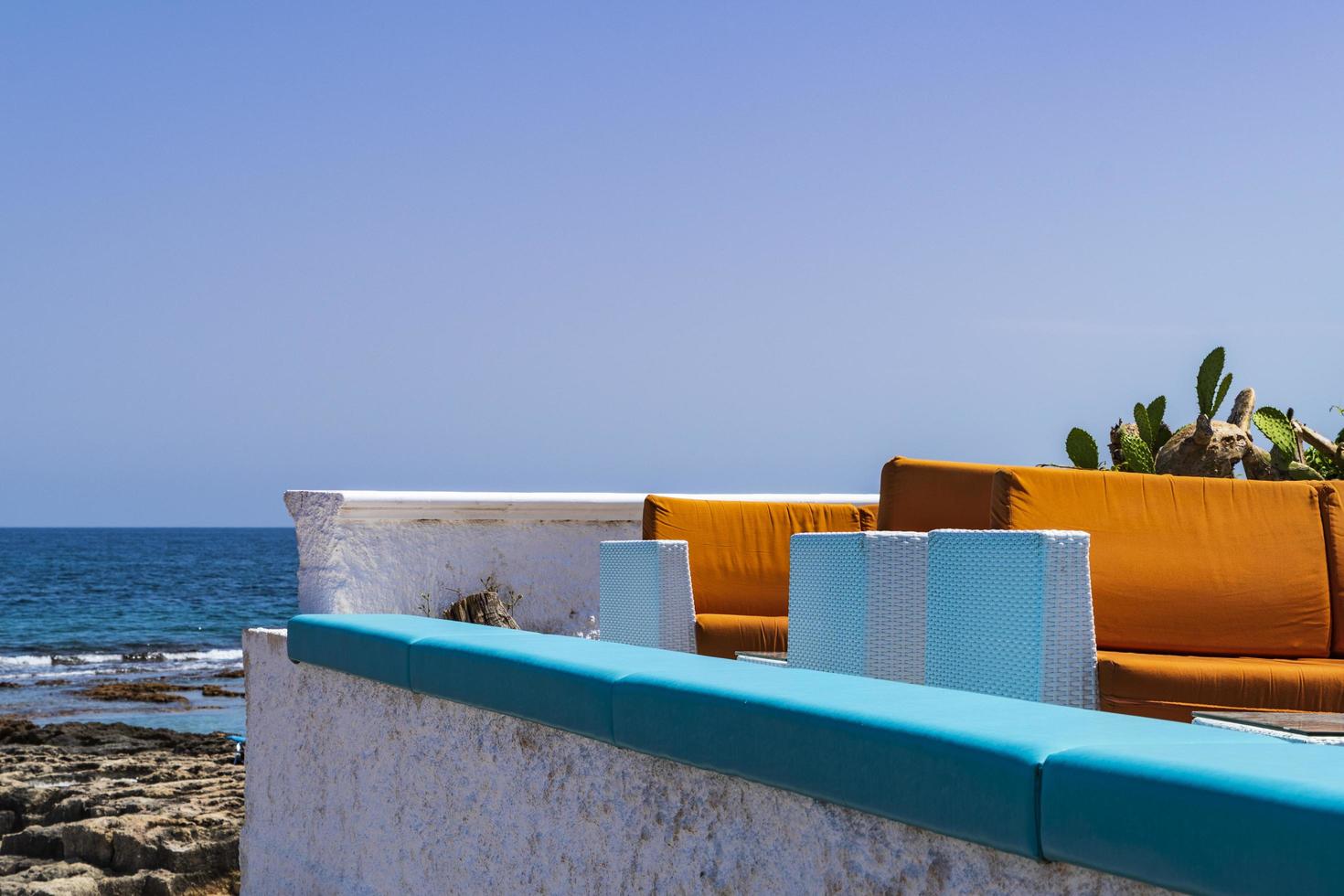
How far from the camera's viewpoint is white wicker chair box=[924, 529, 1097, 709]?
2.70 metres

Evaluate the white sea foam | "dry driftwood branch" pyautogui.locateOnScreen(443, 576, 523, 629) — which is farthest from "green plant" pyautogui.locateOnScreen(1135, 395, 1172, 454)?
the white sea foam

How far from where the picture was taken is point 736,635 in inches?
182

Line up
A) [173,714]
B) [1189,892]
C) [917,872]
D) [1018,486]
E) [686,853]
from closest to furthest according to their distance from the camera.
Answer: [1189,892], [917,872], [686,853], [1018,486], [173,714]

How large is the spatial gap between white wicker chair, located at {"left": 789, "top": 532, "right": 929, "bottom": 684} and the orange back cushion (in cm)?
178

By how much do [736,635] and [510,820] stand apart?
6.55ft

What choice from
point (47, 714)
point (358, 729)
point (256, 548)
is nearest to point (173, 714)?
point (47, 714)

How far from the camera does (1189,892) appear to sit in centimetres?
132

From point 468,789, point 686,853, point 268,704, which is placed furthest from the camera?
point 268,704

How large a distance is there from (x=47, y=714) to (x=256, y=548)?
2136 inches

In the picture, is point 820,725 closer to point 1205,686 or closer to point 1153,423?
point 1205,686

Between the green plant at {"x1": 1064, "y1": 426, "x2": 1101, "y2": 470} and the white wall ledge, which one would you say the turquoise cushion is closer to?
the white wall ledge

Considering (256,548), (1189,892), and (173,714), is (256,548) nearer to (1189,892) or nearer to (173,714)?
(173,714)

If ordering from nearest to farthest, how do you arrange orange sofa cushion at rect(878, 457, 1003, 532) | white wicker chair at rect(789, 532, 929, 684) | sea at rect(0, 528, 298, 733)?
white wicker chair at rect(789, 532, 929, 684) → orange sofa cushion at rect(878, 457, 1003, 532) → sea at rect(0, 528, 298, 733)

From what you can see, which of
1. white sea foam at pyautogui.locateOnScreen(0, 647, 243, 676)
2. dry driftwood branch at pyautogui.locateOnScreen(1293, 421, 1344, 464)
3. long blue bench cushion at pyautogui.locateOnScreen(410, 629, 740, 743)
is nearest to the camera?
long blue bench cushion at pyautogui.locateOnScreen(410, 629, 740, 743)
